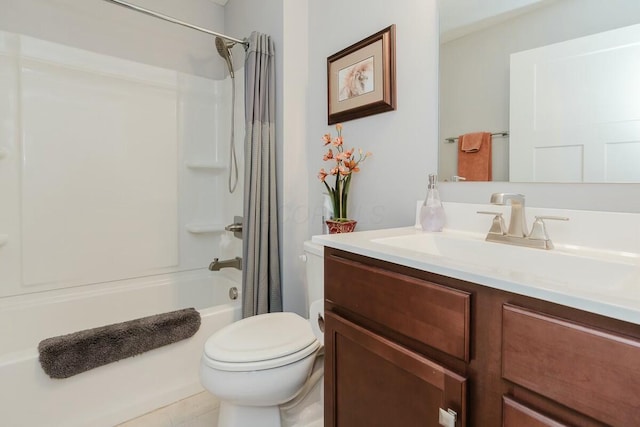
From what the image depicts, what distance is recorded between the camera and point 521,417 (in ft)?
1.71

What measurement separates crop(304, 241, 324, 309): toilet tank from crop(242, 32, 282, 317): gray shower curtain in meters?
0.49

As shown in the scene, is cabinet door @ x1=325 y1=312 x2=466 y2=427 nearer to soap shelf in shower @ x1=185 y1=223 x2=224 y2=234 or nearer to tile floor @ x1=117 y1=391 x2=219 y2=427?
tile floor @ x1=117 y1=391 x2=219 y2=427

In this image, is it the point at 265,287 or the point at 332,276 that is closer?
the point at 332,276

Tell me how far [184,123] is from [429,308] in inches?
84.9

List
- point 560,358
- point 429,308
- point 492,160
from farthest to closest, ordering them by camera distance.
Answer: point 492,160 → point 429,308 → point 560,358

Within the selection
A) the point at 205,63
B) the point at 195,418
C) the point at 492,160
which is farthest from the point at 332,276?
the point at 205,63

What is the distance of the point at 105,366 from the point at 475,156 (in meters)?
1.71

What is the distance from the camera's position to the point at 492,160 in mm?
1075

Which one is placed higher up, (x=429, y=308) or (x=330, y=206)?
(x=330, y=206)

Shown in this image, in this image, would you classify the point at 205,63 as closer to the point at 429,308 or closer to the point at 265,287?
the point at 265,287

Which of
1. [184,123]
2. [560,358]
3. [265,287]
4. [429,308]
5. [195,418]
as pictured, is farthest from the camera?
[184,123]

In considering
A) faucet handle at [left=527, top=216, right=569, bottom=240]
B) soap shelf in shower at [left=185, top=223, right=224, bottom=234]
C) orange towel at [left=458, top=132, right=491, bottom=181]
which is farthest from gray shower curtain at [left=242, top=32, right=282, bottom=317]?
faucet handle at [left=527, top=216, right=569, bottom=240]

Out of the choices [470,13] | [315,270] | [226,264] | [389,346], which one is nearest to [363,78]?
[470,13]

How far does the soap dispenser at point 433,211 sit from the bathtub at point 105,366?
115cm
